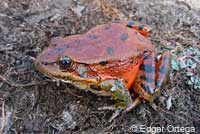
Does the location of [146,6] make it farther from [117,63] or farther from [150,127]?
[150,127]

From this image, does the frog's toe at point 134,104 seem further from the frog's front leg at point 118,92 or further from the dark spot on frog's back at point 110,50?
the dark spot on frog's back at point 110,50

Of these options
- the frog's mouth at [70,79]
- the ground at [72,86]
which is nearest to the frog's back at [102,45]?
the frog's mouth at [70,79]

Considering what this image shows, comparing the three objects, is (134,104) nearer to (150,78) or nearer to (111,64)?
(150,78)

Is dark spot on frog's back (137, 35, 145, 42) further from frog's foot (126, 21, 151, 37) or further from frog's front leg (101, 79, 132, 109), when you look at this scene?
frog's front leg (101, 79, 132, 109)

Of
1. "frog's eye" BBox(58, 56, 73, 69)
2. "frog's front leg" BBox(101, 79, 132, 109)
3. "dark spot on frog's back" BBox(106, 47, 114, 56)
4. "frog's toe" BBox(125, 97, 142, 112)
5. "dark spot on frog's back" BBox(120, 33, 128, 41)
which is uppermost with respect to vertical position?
"dark spot on frog's back" BBox(120, 33, 128, 41)

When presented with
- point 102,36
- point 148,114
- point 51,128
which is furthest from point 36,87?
point 148,114

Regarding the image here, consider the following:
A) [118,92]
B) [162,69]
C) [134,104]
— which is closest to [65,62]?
[118,92]

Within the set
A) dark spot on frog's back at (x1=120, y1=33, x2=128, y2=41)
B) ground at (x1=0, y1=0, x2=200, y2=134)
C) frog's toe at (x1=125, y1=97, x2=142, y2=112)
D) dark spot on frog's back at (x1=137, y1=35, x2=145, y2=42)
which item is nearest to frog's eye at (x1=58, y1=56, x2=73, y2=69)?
ground at (x1=0, y1=0, x2=200, y2=134)

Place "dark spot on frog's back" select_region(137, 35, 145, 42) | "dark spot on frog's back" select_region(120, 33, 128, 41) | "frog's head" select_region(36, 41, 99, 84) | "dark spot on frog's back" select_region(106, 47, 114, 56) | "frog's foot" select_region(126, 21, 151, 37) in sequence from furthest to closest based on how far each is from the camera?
A: "frog's foot" select_region(126, 21, 151, 37)
"dark spot on frog's back" select_region(137, 35, 145, 42)
"dark spot on frog's back" select_region(120, 33, 128, 41)
"dark spot on frog's back" select_region(106, 47, 114, 56)
"frog's head" select_region(36, 41, 99, 84)
